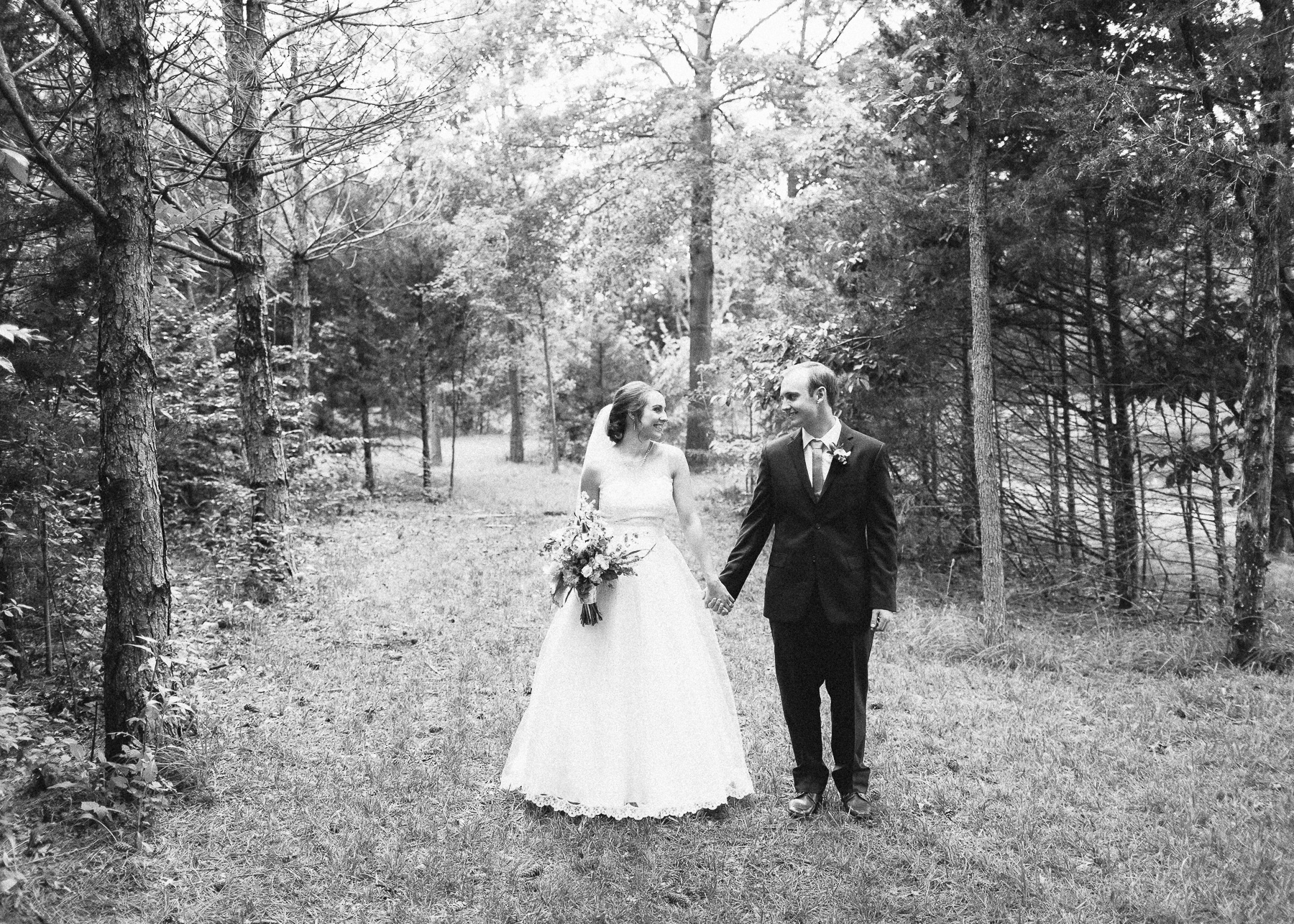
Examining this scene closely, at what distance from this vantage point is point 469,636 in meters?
7.98

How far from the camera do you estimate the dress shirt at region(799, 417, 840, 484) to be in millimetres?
4547

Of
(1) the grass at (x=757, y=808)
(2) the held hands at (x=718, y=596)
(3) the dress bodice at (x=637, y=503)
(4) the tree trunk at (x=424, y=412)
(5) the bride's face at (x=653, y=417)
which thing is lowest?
(1) the grass at (x=757, y=808)

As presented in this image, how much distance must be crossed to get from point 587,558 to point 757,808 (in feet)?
5.36

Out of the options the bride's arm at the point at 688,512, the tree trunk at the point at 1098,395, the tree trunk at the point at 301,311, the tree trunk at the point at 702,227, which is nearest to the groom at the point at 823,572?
the bride's arm at the point at 688,512

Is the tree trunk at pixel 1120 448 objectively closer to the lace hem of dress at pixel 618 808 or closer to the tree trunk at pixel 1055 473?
the tree trunk at pixel 1055 473

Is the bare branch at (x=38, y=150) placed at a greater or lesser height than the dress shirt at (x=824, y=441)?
greater

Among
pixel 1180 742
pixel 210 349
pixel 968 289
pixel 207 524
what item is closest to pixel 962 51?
pixel 968 289

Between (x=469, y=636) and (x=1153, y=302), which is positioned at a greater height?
(x=1153, y=302)

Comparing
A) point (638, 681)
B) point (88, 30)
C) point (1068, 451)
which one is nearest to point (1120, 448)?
point (1068, 451)

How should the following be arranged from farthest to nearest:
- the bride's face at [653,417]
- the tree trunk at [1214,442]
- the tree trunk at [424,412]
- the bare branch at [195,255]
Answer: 1. the tree trunk at [424,412]
2. the tree trunk at [1214,442]
3. the bare branch at [195,255]
4. the bride's face at [653,417]

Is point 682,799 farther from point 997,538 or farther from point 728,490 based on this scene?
point 728,490

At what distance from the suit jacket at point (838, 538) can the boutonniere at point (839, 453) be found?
24 mm

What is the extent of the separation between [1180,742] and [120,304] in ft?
22.1

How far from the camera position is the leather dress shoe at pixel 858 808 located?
178 inches
